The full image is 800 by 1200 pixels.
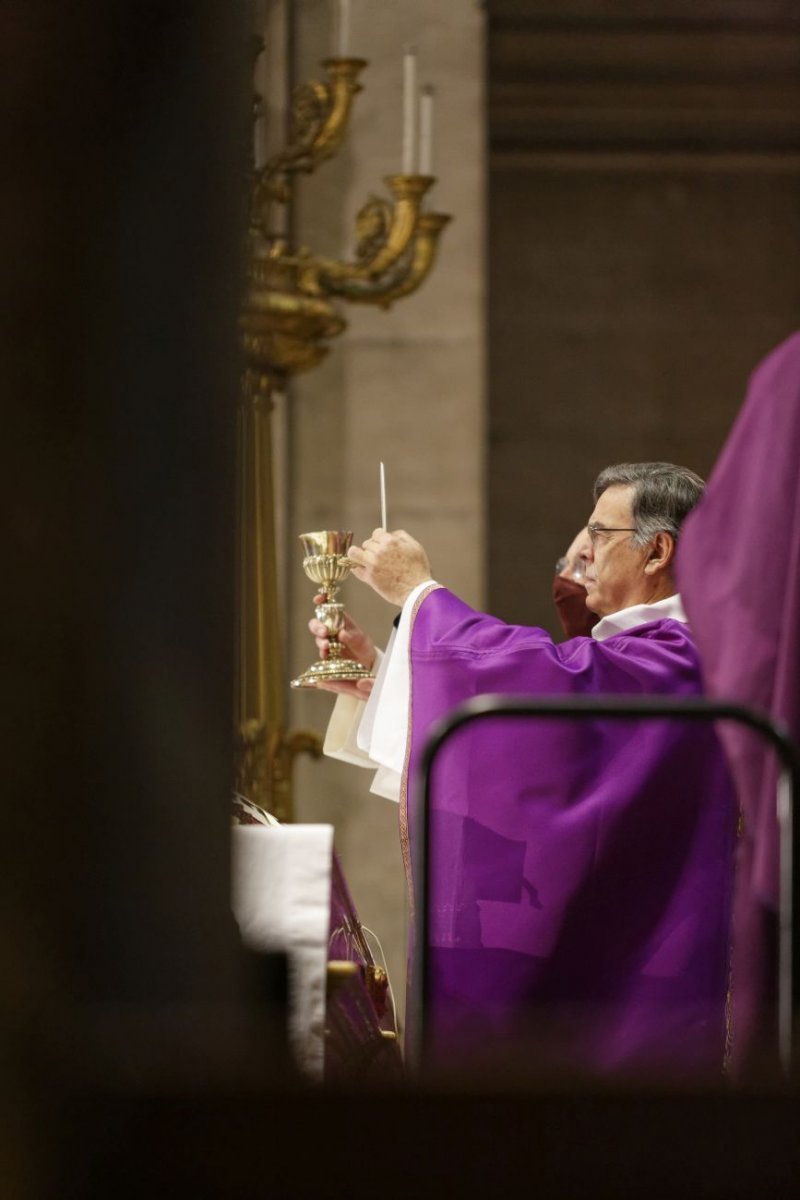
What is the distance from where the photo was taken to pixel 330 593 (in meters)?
4.98

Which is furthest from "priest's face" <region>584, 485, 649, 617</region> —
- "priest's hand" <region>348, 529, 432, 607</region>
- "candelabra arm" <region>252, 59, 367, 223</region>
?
"candelabra arm" <region>252, 59, 367, 223</region>

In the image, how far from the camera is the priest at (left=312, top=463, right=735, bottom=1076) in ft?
14.8

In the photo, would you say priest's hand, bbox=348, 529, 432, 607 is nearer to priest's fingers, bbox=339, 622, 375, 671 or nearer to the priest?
the priest

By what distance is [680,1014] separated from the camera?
449cm

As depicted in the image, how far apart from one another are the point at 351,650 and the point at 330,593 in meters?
0.33

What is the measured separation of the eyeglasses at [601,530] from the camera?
16.6ft

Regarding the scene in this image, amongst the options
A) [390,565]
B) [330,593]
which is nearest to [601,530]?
[390,565]

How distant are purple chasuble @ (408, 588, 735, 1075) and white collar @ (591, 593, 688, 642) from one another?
28 centimetres

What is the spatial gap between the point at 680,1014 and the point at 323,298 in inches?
111

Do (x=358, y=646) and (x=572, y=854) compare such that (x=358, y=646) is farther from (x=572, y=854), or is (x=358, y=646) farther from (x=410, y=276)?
(x=410, y=276)

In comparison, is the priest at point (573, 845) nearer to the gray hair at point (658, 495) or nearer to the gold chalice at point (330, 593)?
the gold chalice at point (330, 593)

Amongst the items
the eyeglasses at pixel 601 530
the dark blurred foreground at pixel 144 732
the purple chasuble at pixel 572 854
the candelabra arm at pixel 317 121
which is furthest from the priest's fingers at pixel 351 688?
the dark blurred foreground at pixel 144 732

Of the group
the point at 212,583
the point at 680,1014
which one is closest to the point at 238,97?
the point at 212,583

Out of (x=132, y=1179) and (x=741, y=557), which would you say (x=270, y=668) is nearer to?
(x=741, y=557)
